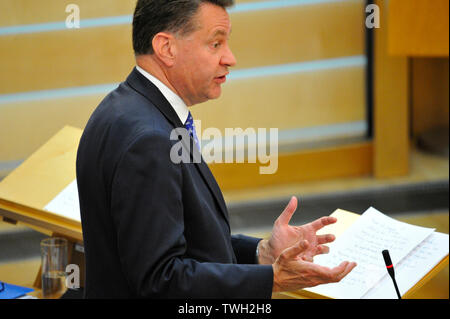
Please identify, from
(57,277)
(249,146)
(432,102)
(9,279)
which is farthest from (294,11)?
(57,277)

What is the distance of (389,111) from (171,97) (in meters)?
3.76

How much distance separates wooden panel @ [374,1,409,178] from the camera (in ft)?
16.3

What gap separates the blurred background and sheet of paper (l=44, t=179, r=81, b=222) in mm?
1977

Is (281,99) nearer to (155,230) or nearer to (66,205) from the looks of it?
(66,205)

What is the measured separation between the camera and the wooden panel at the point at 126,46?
177 inches

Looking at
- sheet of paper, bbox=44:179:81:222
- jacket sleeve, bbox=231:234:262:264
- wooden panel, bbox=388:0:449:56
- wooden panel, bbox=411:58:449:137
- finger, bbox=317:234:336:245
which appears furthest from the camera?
wooden panel, bbox=411:58:449:137

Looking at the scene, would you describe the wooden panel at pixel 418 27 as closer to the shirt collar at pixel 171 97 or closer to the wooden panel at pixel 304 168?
the wooden panel at pixel 304 168

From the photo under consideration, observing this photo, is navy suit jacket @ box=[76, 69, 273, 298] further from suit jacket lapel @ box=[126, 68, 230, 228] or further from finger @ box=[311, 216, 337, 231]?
finger @ box=[311, 216, 337, 231]

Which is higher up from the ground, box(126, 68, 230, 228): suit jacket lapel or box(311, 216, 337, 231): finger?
box(126, 68, 230, 228): suit jacket lapel

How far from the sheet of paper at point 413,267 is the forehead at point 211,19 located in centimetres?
79

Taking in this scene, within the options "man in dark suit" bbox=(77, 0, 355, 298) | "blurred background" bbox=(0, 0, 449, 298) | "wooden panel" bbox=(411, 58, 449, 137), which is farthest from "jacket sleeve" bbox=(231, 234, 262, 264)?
"wooden panel" bbox=(411, 58, 449, 137)

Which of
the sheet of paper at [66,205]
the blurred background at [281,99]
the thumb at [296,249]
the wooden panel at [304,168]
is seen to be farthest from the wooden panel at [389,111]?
the thumb at [296,249]
